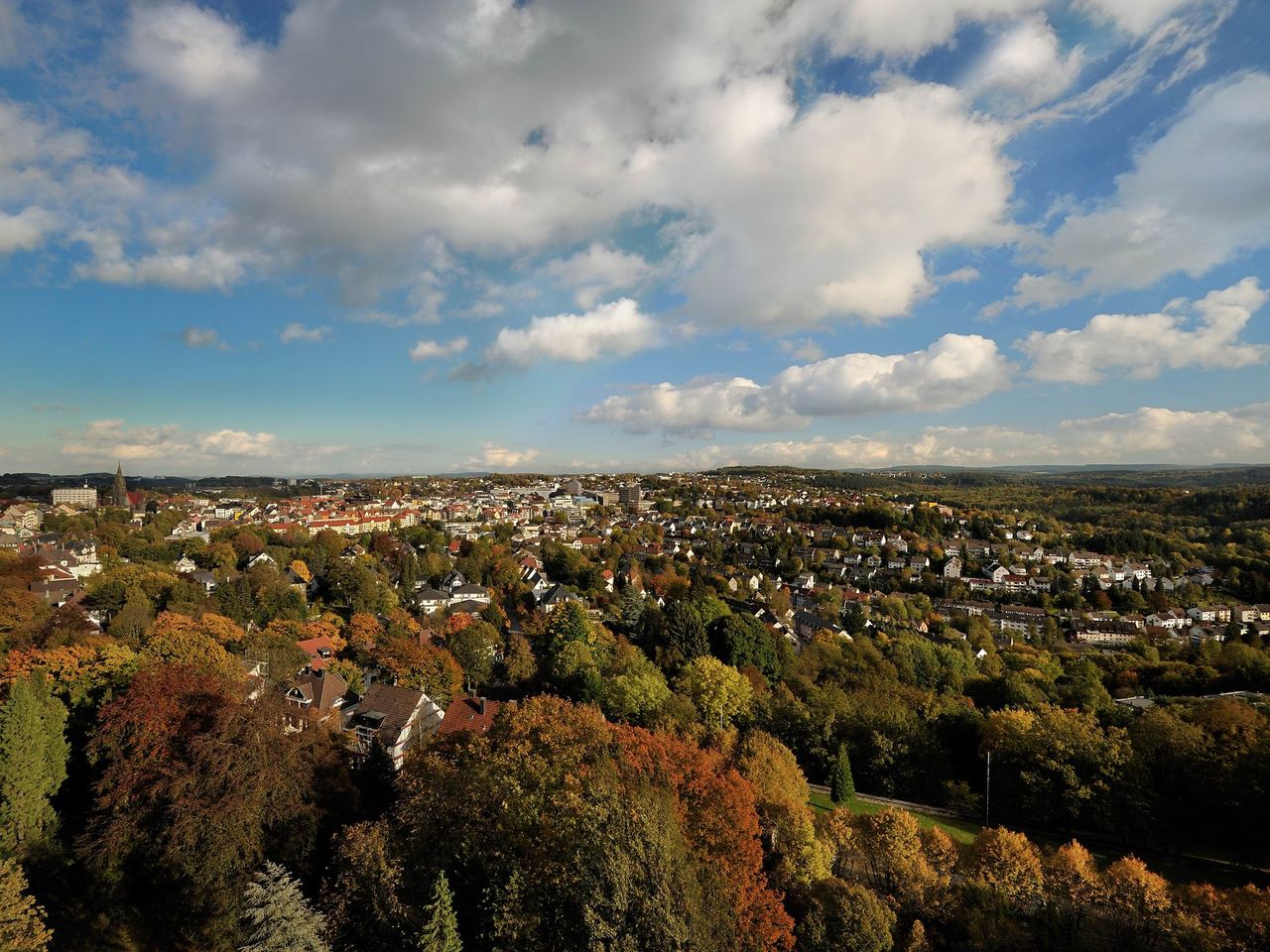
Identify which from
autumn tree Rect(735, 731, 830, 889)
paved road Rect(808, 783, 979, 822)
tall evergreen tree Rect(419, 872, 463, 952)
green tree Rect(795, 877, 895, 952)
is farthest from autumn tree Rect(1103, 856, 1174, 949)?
tall evergreen tree Rect(419, 872, 463, 952)

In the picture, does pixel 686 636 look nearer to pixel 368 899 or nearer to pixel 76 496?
pixel 368 899

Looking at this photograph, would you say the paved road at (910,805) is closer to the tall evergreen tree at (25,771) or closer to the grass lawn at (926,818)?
the grass lawn at (926,818)

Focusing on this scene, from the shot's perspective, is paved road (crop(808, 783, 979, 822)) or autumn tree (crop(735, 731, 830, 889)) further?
paved road (crop(808, 783, 979, 822))

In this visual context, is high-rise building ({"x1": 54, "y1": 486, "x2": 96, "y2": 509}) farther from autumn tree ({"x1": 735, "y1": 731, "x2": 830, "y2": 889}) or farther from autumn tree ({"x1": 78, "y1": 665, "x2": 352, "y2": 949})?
autumn tree ({"x1": 735, "y1": 731, "x2": 830, "y2": 889})

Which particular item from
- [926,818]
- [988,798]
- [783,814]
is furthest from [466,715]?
[988,798]

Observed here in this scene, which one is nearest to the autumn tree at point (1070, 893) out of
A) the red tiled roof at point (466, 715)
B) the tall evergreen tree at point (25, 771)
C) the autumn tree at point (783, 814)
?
the autumn tree at point (783, 814)

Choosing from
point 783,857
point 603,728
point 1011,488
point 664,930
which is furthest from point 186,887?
point 1011,488

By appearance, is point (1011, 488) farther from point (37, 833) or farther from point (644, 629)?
point (37, 833)
